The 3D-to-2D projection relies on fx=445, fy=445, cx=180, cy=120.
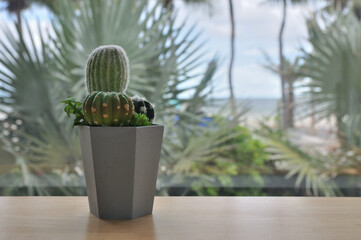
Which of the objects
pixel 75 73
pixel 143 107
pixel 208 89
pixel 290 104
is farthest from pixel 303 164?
pixel 143 107

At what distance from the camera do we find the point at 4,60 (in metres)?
1.53

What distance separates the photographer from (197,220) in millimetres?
476

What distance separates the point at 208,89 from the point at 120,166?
1.11 meters

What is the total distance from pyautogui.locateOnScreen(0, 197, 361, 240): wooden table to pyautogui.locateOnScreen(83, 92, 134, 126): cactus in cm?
11

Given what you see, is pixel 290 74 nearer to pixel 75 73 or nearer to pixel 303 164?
pixel 303 164

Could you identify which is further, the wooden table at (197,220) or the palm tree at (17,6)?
Answer: the palm tree at (17,6)

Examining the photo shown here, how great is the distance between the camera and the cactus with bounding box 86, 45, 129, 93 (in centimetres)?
51

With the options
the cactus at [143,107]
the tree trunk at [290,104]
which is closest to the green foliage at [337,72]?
the tree trunk at [290,104]

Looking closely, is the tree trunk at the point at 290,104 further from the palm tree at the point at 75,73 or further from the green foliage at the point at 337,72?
the palm tree at the point at 75,73

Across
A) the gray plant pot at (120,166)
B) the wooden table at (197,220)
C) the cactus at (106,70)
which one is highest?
the cactus at (106,70)

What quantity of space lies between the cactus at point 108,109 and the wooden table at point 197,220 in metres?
0.11

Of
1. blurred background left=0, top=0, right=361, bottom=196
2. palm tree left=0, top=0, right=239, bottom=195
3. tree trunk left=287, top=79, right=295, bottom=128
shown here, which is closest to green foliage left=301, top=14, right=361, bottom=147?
blurred background left=0, top=0, right=361, bottom=196

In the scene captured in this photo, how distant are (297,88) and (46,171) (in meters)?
1.01

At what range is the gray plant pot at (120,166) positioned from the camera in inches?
18.5
